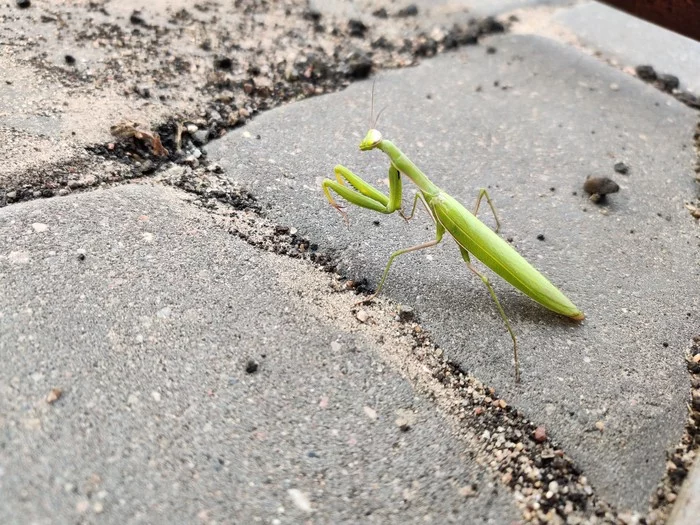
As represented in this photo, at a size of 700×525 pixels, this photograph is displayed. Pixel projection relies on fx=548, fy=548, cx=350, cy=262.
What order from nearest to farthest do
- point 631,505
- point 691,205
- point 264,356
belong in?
point 631,505 → point 264,356 → point 691,205

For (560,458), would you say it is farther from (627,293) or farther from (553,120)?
(553,120)

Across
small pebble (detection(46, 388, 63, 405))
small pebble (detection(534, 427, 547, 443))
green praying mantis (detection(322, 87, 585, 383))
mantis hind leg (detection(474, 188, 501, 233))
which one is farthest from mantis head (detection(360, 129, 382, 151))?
small pebble (detection(46, 388, 63, 405))

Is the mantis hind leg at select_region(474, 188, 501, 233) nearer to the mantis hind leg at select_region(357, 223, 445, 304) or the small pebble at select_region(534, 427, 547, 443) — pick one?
the mantis hind leg at select_region(357, 223, 445, 304)

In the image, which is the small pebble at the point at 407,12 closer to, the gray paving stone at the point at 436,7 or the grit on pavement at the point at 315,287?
the gray paving stone at the point at 436,7

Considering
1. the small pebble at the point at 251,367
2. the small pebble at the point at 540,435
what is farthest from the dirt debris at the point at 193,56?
the small pebble at the point at 540,435

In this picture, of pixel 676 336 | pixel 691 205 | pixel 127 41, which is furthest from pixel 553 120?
pixel 127 41
